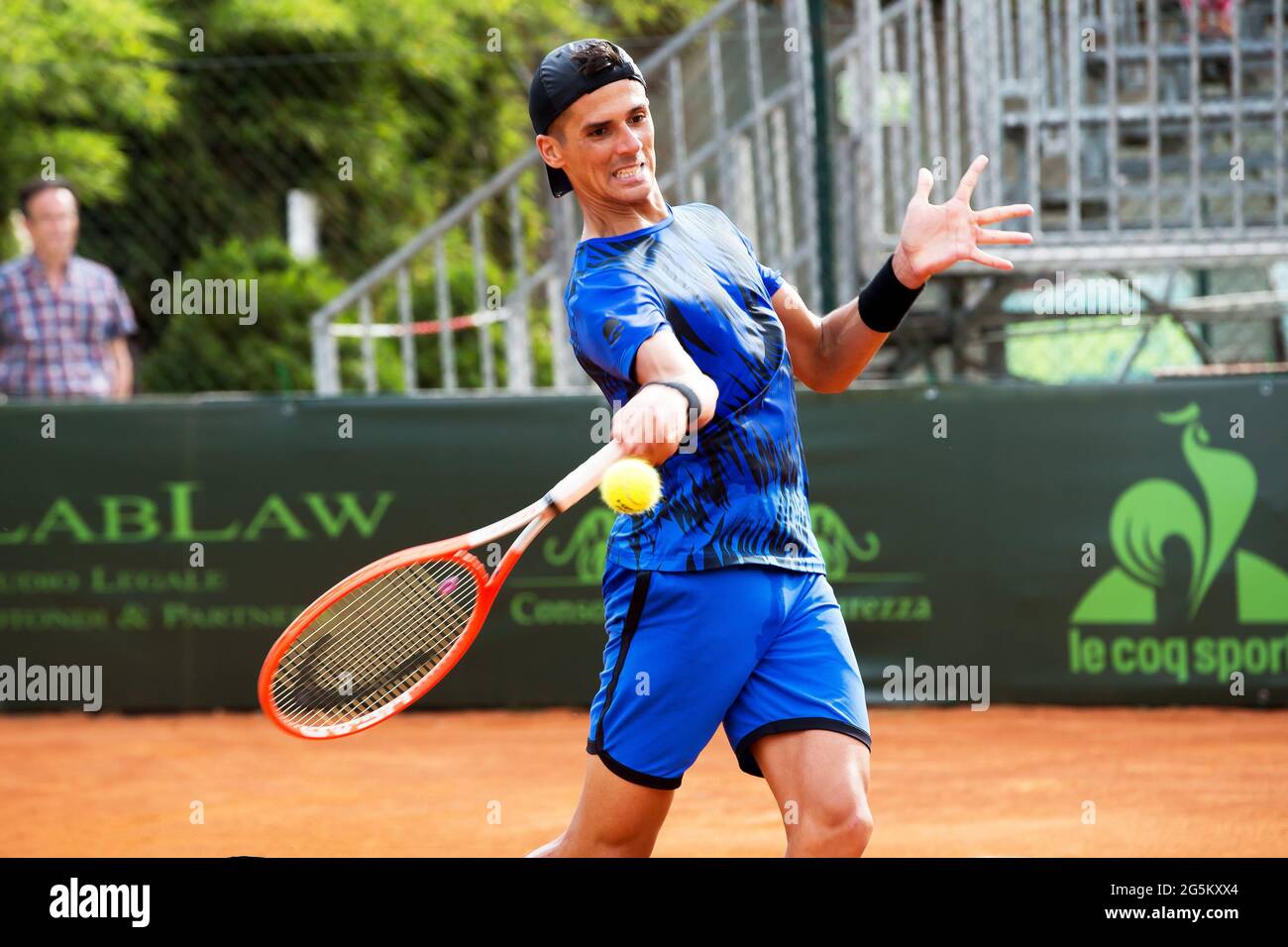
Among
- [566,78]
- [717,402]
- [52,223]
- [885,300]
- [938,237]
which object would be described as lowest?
[717,402]

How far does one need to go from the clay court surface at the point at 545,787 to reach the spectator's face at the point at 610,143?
2.43 meters

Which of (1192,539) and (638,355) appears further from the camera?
(1192,539)

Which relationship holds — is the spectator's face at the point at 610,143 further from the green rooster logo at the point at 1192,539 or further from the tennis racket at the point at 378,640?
the green rooster logo at the point at 1192,539

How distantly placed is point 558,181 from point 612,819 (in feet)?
3.94

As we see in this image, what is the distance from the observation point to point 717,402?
305 cm

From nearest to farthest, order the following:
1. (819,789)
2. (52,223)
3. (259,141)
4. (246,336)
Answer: (819,789) → (52,223) → (246,336) → (259,141)

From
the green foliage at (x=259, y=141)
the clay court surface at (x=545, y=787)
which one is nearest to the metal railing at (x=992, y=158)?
the clay court surface at (x=545, y=787)

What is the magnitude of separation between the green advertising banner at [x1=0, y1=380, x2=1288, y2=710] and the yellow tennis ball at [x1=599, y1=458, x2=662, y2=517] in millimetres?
4499

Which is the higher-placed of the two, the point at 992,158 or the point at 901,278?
the point at 992,158

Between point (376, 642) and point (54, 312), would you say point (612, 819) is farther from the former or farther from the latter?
point (54, 312)

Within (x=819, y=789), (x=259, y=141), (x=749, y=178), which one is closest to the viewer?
(x=819, y=789)

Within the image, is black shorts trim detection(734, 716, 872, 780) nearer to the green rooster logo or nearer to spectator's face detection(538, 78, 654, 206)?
spectator's face detection(538, 78, 654, 206)

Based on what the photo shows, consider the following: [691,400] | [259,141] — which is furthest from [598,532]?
[259,141]

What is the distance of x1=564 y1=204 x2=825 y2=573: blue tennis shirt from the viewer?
3012mm
